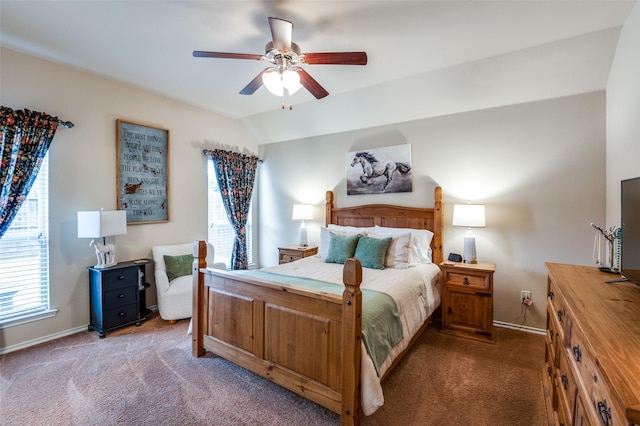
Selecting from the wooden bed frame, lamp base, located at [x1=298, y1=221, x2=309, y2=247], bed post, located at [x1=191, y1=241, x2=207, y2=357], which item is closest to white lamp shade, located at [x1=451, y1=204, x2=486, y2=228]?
the wooden bed frame

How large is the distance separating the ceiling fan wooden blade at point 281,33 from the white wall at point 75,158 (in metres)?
2.46

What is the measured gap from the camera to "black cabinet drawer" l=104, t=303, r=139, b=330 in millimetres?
3006

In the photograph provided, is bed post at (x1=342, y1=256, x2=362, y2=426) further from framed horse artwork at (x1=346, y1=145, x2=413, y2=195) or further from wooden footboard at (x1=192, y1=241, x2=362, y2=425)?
framed horse artwork at (x1=346, y1=145, x2=413, y2=195)

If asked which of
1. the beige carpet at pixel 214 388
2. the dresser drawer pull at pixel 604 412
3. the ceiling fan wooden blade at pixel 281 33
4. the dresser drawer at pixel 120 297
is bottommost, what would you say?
the beige carpet at pixel 214 388

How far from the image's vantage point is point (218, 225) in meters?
4.60

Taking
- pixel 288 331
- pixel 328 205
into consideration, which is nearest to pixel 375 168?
pixel 328 205

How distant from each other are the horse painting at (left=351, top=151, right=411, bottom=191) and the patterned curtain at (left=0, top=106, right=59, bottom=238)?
11.4 feet

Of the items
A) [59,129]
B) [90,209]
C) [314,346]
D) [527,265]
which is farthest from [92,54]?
[527,265]

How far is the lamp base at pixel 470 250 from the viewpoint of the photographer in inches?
123

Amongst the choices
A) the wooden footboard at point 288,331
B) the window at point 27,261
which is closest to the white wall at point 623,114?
the wooden footboard at point 288,331

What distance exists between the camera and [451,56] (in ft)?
9.01

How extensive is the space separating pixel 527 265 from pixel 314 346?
264 centimetres

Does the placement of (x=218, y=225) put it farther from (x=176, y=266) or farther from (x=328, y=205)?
(x=328, y=205)

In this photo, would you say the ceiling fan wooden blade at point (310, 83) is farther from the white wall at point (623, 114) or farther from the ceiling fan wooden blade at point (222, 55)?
the white wall at point (623, 114)
